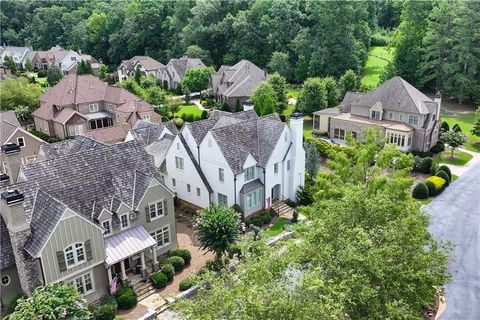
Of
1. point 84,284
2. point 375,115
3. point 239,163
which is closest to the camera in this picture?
point 84,284

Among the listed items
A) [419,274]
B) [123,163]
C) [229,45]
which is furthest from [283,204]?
[229,45]

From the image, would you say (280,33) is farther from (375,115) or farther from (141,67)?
(375,115)

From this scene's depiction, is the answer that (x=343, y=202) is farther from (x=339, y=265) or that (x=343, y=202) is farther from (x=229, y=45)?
(x=229, y=45)

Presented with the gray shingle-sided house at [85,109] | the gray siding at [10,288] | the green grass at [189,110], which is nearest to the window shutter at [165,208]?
the gray siding at [10,288]

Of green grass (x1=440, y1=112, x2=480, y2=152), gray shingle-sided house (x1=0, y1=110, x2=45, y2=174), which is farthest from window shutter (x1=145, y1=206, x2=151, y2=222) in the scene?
green grass (x1=440, y1=112, x2=480, y2=152)

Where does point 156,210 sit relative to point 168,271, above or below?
above

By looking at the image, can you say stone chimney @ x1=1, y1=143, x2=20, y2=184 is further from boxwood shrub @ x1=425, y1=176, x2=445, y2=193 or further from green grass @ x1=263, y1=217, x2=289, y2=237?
boxwood shrub @ x1=425, y1=176, x2=445, y2=193

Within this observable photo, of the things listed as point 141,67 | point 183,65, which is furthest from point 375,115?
point 141,67

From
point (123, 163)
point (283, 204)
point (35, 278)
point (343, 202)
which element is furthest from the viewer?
point (283, 204)
